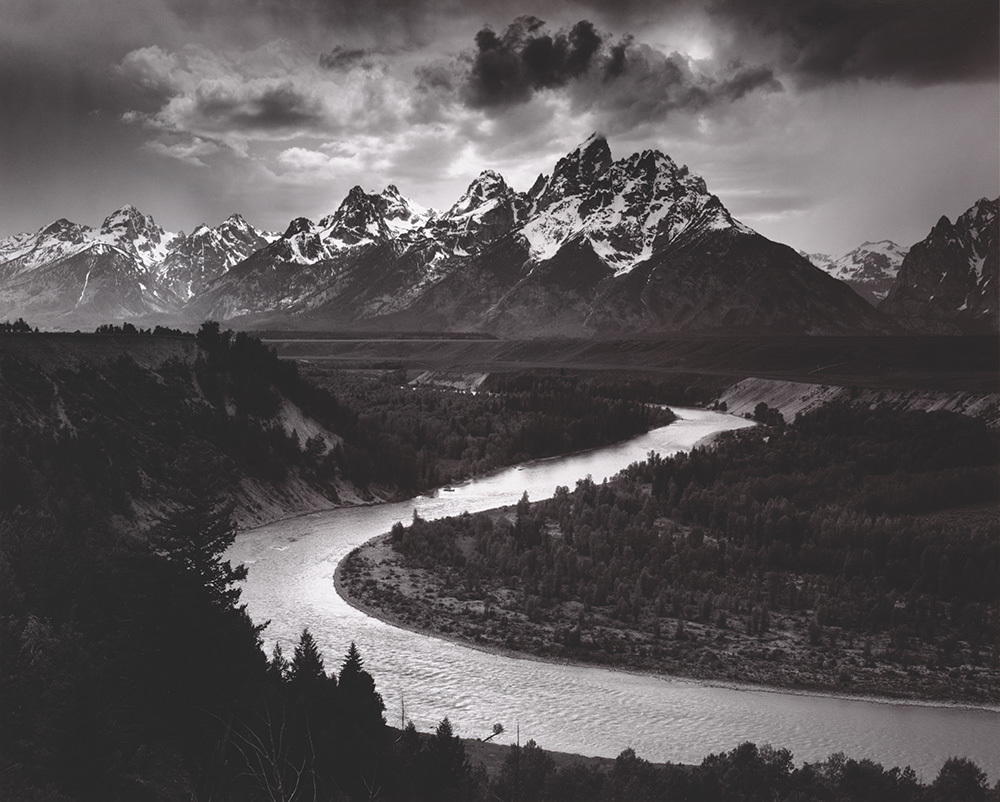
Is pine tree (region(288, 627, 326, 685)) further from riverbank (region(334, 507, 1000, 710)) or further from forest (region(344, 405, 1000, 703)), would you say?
forest (region(344, 405, 1000, 703))

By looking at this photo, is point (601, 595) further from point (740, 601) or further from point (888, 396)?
point (888, 396)

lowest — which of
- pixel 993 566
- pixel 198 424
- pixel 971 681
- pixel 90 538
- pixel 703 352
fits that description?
pixel 971 681

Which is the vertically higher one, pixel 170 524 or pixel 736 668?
pixel 170 524

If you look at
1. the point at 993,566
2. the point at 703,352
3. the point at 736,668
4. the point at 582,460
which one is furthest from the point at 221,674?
the point at 703,352

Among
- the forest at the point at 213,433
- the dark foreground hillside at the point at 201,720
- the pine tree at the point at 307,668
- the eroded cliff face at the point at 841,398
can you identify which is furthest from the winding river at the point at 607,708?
the eroded cliff face at the point at 841,398

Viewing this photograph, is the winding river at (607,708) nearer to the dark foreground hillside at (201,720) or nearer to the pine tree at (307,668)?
the dark foreground hillside at (201,720)

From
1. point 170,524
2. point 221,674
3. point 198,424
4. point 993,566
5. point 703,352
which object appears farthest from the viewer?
point 703,352

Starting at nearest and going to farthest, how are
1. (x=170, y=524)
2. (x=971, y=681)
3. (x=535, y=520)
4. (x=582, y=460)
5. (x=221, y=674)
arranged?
(x=221, y=674) → (x=170, y=524) → (x=971, y=681) → (x=535, y=520) → (x=582, y=460)
